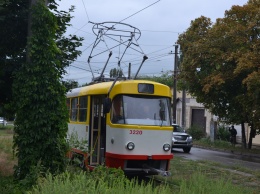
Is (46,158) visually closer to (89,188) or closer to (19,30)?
(19,30)

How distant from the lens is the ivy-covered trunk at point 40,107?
10.6 meters

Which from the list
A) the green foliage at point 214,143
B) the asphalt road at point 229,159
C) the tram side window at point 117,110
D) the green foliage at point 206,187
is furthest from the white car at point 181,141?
the green foliage at point 206,187

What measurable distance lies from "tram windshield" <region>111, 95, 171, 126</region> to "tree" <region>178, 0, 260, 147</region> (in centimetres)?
1244

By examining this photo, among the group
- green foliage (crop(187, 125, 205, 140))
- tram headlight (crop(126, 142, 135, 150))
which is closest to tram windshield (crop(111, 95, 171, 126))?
tram headlight (crop(126, 142, 135, 150))

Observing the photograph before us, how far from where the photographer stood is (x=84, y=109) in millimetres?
15609

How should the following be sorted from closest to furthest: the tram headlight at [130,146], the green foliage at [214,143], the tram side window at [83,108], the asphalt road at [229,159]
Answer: the tram headlight at [130,146] < the tram side window at [83,108] < the asphalt road at [229,159] < the green foliage at [214,143]

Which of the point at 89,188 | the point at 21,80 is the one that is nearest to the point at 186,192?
the point at 89,188

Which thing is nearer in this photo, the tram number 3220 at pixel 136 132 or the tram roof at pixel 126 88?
the tram number 3220 at pixel 136 132

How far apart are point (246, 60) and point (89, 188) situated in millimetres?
21162

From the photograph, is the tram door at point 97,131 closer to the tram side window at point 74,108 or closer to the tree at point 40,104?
the tram side window at point 74,108

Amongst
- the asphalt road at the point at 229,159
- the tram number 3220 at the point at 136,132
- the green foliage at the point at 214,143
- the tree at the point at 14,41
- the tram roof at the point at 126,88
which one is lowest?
the asphalt road at the point at 229,159

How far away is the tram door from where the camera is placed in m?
14.4

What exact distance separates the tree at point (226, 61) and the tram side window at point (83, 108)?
11.9 metres

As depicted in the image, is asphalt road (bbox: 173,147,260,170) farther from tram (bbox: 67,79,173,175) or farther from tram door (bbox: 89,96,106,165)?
tram door (bbox: 89,96,106,165)
